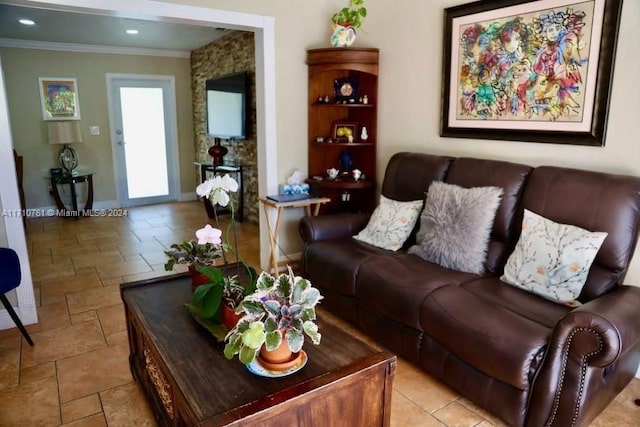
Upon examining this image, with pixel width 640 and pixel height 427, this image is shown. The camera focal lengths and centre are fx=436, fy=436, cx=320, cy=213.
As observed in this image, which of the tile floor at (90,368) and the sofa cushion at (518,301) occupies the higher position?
the sofa cushion at (518,301)

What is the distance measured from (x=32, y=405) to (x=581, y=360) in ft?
8.04

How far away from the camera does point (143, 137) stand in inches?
265

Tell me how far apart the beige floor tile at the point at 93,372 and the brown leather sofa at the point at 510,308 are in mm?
1294

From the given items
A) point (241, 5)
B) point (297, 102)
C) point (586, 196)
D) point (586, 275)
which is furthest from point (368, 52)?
point (586, 275)

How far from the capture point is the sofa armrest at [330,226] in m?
3.14

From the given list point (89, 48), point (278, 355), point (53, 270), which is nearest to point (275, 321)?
point (278, 355)

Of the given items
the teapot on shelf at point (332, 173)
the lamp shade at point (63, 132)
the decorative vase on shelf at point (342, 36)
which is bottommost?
the teapot on shelf at point (332, 173)

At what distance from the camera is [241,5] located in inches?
132

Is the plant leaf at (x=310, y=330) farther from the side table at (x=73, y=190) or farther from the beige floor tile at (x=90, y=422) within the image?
the side table at (x=73, y=190)

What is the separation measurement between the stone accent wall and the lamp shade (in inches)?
67.3

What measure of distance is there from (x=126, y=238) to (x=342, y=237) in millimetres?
2959

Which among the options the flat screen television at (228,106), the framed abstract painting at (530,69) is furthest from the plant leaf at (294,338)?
the flat screen television at (228,106)

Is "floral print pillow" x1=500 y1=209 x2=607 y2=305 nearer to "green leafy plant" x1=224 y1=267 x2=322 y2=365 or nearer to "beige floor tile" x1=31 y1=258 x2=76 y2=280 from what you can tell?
"green leafy plant" x1=224 y1=267 x2=322 y2=365

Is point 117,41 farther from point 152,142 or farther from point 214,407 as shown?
point 214,407
